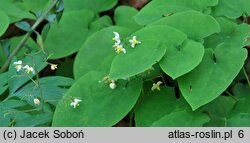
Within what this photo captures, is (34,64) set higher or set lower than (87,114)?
higher

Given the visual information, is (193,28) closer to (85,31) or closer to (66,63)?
(85,31)

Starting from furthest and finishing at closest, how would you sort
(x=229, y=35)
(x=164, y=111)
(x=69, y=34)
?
1. (x=69, y=34)
2. (x=229, y=35)
3. (x=164, y=111)

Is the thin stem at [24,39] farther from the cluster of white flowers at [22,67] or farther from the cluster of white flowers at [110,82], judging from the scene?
the cluster of white flowers at [110,82]

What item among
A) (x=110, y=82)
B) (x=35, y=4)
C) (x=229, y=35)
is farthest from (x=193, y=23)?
(x=35, y=4)

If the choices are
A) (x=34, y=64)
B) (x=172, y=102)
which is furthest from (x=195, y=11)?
(x=34, y=64)

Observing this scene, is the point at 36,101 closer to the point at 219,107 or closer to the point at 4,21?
the point at 4,21

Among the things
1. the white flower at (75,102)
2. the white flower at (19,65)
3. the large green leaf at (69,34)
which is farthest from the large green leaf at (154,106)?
the large green leaf at (69,34)

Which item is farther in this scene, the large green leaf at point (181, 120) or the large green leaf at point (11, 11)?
the large green leaf at point (11, 11)
